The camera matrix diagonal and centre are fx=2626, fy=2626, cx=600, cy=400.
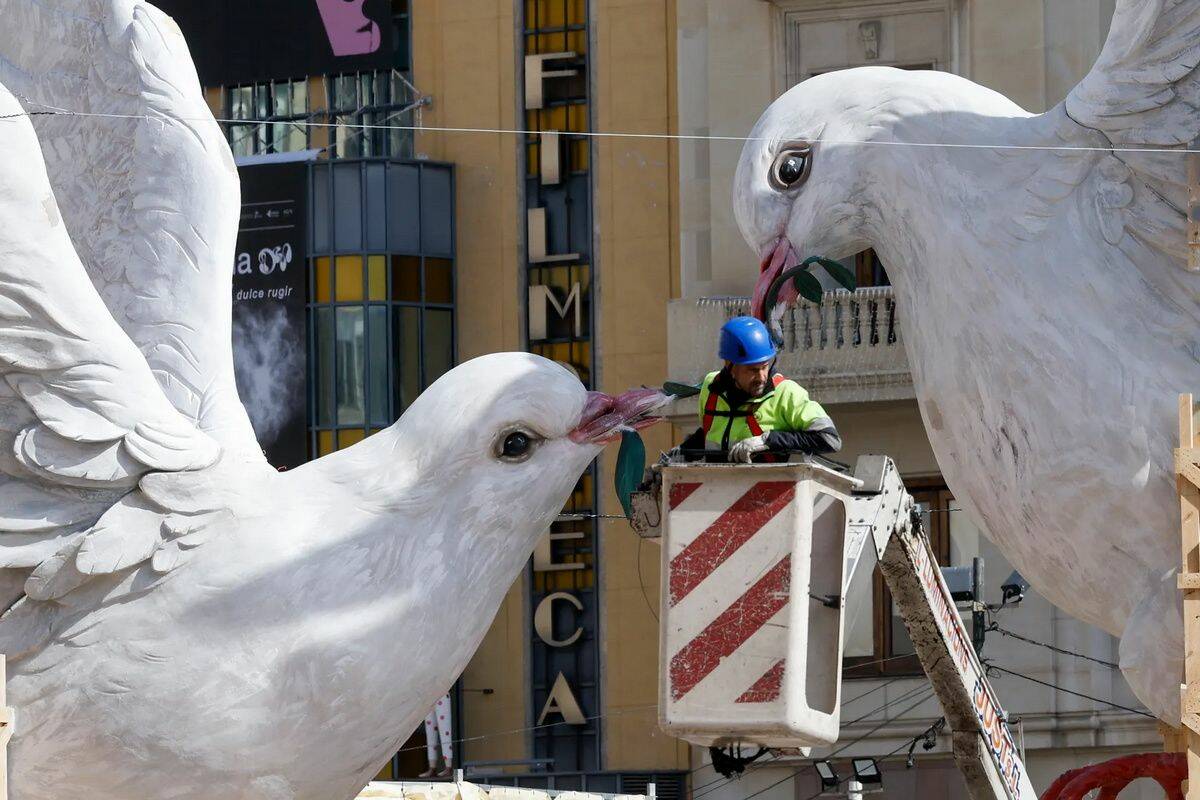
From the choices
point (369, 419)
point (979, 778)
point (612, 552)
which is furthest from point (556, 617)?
point (979, 778)

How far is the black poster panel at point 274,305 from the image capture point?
25.4 m

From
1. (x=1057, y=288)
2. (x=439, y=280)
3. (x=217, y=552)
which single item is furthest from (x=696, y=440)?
(x=439, y=280)

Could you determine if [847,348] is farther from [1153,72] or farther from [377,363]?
[1153,72]

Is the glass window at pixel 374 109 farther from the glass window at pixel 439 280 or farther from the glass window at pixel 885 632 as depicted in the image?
the glass window at pixel 885 632

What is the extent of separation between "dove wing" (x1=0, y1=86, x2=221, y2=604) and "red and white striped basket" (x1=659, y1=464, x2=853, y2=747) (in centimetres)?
194

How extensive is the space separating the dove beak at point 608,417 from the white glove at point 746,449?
0.83 m

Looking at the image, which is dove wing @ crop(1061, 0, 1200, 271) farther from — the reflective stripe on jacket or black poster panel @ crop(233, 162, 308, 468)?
black poster panel @ crop(233, 162, 308, 468)

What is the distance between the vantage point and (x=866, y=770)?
21.1 m

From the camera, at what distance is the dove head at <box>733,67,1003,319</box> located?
10156 mm

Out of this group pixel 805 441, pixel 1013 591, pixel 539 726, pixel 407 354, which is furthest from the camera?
pixel 407 354

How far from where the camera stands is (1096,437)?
31.2ft

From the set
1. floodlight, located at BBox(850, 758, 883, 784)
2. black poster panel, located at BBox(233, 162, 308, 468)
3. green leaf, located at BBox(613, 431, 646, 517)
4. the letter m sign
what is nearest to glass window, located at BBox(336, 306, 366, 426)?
black poster panel, located at BBox(233, 162, 308, 468)

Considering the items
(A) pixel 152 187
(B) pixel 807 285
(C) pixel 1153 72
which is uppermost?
(C) pixel 1153 72

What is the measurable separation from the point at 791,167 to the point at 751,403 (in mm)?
948
